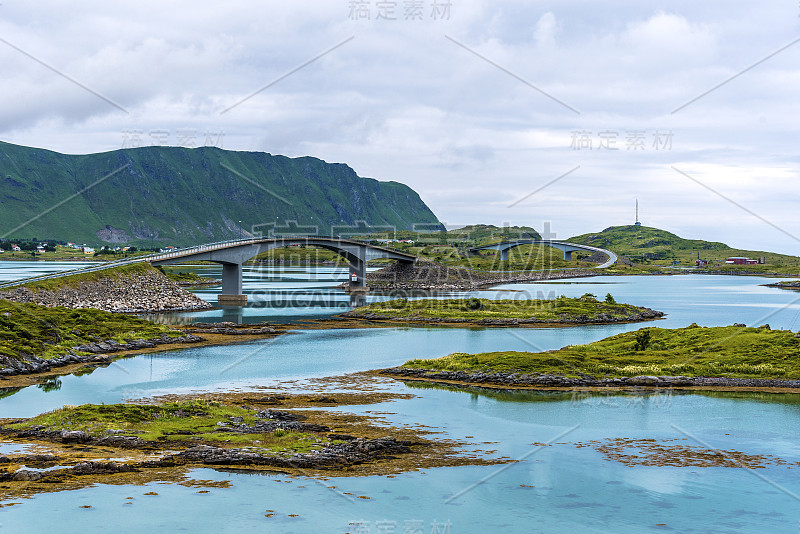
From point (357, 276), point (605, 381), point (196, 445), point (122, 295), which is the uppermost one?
point (357, 276)

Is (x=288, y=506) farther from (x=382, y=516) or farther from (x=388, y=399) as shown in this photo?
(x=388, y=399)

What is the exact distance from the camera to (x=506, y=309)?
372 feet

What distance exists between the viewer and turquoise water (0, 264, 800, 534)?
27375mm

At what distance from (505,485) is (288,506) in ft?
31.7

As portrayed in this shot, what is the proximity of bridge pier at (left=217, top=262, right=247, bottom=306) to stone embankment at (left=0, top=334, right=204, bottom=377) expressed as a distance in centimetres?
4685

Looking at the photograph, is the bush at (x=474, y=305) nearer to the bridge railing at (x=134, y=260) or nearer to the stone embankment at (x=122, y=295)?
the stone embankment at (x=122, y=295)

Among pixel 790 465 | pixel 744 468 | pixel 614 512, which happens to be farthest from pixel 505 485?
pixel 790 465

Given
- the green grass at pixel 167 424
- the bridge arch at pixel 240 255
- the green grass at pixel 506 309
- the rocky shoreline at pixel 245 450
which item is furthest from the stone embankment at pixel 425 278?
the rocky shoreline at pixel 245 450

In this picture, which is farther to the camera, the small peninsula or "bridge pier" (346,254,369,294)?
"bridge pier" (346,254,369,294)

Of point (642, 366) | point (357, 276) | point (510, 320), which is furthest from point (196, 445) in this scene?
point (357, 276)

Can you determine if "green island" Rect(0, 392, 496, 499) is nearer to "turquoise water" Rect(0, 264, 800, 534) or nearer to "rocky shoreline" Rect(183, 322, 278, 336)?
"turquoise water" Rect(0, 264, 800, 534)

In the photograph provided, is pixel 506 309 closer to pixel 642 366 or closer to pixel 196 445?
pixel 642 366

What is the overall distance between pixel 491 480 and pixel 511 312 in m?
78.4

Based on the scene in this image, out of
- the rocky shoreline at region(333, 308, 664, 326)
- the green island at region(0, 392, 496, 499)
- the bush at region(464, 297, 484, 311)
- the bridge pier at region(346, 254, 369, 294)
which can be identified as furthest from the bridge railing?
the green island at region(0, 392, 496, 499)
